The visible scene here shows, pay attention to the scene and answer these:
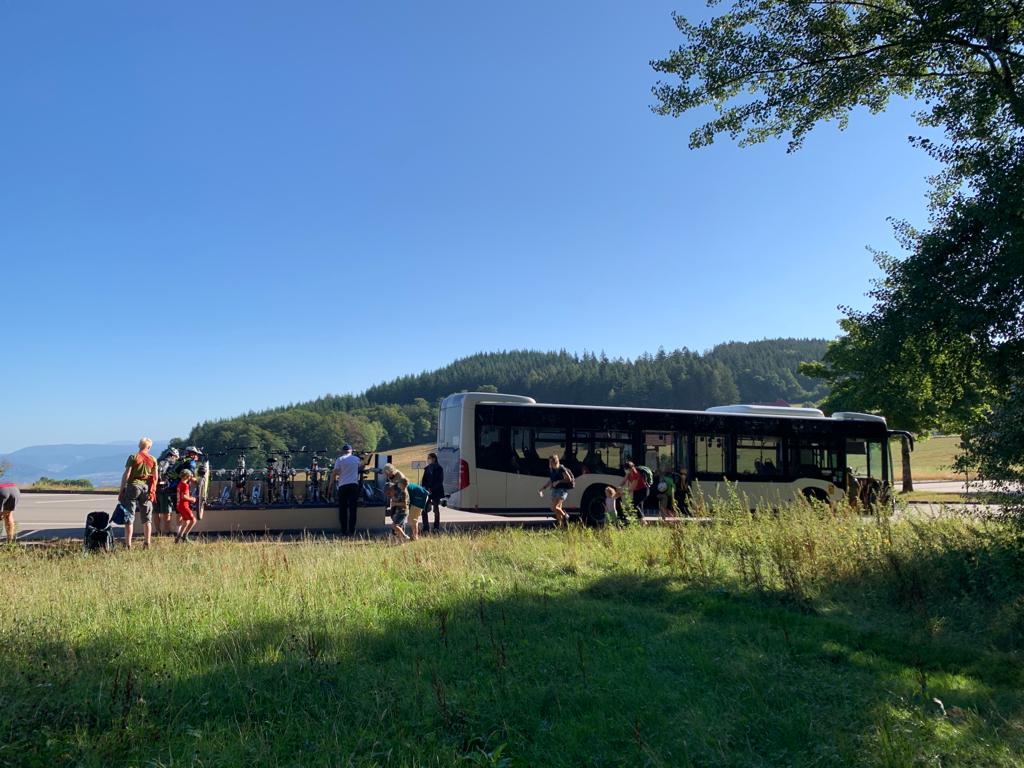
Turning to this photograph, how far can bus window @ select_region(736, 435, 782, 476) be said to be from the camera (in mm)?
17469

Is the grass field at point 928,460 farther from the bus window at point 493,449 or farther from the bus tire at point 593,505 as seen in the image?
the bus window at point 493,449

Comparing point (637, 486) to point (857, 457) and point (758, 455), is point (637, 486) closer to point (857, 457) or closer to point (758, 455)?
point (758, 455)

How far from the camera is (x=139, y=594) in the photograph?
7059 millimetres

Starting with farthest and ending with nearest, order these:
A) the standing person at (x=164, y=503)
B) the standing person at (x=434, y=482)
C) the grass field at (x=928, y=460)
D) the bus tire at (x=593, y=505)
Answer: the grass field at (x=928, y=460) → the bus tire at (x=593, y=505) → the standing person at (x=434, y=482) → the standing person at (x=164, y=503)

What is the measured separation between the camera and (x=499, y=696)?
4.66 meters

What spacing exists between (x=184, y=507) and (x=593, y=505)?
8.87 meters

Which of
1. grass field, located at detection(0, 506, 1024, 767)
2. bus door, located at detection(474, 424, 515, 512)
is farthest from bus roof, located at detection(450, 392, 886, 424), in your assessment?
grass field, located at detection(0, 506, 1024, 767)

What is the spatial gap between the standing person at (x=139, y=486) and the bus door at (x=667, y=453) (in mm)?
10823

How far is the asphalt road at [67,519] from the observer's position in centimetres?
1481

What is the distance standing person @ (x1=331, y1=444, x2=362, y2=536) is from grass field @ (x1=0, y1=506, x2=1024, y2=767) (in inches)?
164

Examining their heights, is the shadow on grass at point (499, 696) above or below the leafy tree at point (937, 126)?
below

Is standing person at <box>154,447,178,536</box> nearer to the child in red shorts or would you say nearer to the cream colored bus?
the child in red shorts

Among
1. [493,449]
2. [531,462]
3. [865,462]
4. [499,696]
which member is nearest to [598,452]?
[531,462]

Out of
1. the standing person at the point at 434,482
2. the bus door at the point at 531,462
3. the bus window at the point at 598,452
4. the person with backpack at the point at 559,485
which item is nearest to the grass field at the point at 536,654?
the person with backpack at the point at 559,485
